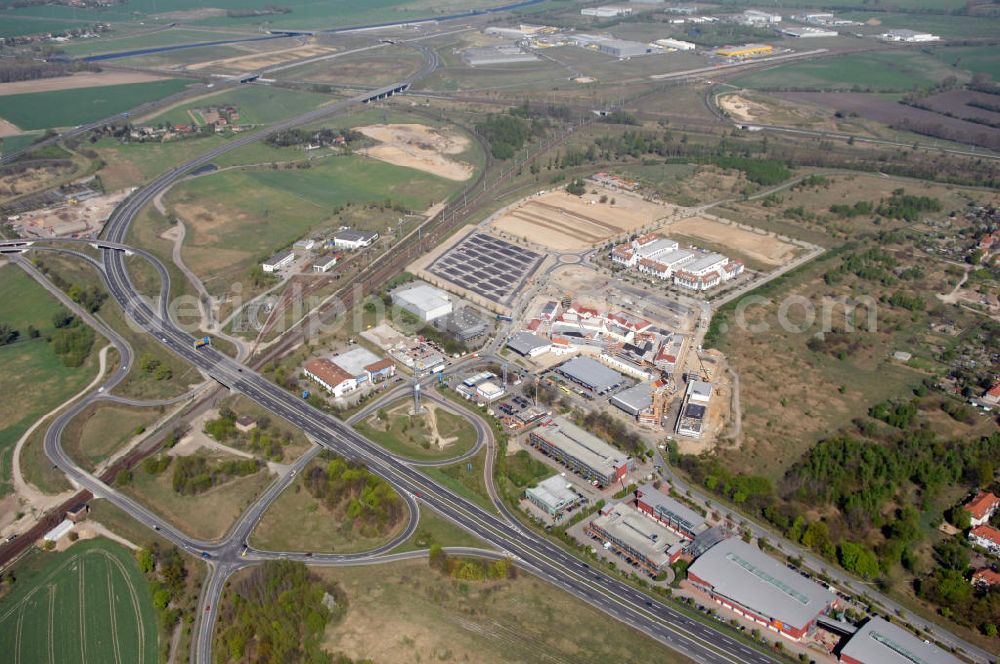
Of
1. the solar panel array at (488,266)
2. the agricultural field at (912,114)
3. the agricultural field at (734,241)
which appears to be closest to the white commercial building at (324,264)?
the solar panel array at (488,266)

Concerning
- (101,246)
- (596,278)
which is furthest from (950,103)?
(101,246)

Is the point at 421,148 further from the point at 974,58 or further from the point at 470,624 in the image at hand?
the point at 974,58

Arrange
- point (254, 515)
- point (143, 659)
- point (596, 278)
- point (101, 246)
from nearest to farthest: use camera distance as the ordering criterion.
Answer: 1. point (143, 659)
2. point (254, 515)
3. point (596, 278)
4. point (101, 246)

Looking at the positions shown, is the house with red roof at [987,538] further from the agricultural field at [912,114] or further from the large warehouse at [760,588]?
the agricultural field at [912,114]

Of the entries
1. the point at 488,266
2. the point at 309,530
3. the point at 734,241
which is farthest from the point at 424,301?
the point at 734,241

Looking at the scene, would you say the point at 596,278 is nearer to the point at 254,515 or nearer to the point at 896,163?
the point at 254,515

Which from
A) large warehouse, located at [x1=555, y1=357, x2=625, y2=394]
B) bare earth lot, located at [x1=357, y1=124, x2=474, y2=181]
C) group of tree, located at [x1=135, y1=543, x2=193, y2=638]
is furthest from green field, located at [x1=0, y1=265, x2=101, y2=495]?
bare earth lot, located at [x1=357, y1=124, x2=474, y2=181]
